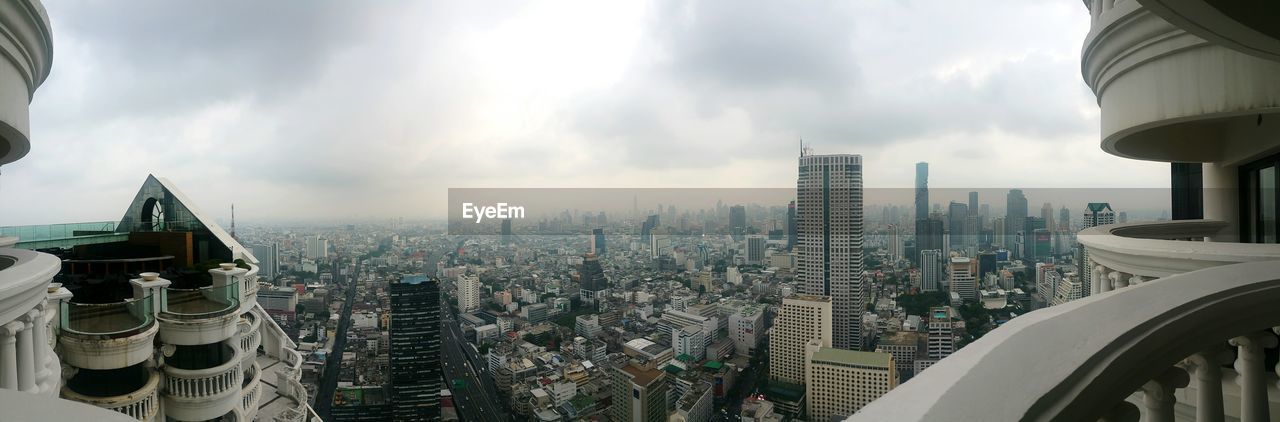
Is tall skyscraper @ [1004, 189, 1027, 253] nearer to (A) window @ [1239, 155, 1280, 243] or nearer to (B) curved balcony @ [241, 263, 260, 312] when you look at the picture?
(A) window @ [1239, 155, 1280, 243]

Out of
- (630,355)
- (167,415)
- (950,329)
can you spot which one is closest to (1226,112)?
(950,329)

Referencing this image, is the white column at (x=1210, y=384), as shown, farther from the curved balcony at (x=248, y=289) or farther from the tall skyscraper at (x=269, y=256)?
the tall skyscraper at (x=269, y=256)

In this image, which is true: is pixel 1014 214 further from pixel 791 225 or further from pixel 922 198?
pixel 791 225

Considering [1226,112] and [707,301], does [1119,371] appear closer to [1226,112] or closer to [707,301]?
[1226,112]

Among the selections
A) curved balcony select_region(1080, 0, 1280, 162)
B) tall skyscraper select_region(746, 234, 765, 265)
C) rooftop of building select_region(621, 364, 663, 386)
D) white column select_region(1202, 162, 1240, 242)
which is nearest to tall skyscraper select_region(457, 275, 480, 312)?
rooftop of building select_region(621, 364, 663, 386)

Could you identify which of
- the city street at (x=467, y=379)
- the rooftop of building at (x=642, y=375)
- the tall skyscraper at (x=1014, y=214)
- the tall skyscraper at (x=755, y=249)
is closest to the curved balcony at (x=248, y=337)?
the city street at (x=467, y=379)

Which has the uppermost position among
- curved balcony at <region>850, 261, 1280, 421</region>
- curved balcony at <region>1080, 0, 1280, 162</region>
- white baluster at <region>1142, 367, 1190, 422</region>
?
curved balcony at <region>1080, 0, 1280, 162</region>

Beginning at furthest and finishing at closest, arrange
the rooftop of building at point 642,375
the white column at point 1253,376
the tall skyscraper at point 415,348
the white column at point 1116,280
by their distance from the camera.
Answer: the tall skyscraper at point 415,348 → the rooftop of building at point 642,375 → the white column at point 1116,280 → the white column at point 1253,376
